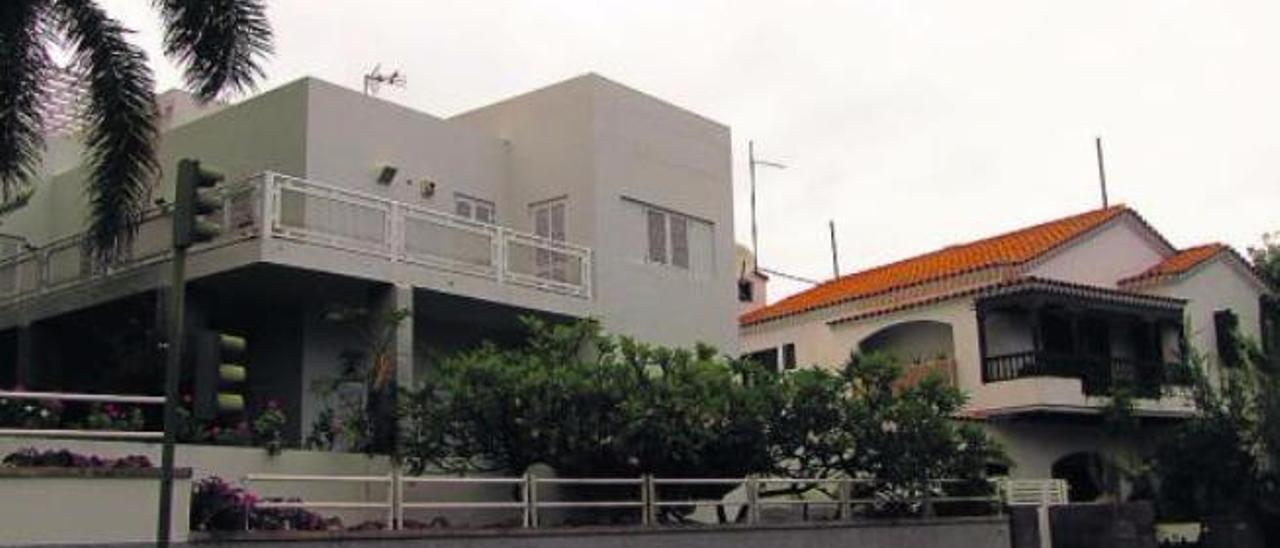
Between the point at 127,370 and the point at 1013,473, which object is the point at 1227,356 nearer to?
the point at 1013,473

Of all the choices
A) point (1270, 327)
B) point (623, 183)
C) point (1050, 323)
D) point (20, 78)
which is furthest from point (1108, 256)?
point (20, 78)

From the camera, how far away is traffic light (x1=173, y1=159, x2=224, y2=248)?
10484mm

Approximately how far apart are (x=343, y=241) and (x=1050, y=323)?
16.7m

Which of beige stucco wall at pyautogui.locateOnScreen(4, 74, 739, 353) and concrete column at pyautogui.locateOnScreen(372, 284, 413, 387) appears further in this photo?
beige stucco wall at pyautogui.locateOnScreen(4, 74, 739, 353)

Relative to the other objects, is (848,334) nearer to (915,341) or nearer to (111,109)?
(915,341)

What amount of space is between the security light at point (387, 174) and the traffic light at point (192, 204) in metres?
10.6

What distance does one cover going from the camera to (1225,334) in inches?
1298

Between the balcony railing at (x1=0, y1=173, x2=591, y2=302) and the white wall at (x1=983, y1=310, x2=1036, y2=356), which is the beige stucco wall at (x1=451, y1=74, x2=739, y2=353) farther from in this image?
the white wall at (x1=983, y1=310, x2=1036, y2=356)

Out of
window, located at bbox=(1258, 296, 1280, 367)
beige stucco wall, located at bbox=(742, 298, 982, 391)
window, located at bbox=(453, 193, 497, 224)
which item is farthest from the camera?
beige stucco wall, located at bbox=(742, 298, 982, 391)

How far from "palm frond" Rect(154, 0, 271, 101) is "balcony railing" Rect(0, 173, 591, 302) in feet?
7.03

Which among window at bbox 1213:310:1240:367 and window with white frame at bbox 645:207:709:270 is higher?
window with white frame at bbox 645:207:709:270

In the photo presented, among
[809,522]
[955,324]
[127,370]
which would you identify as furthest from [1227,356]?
[127,370]

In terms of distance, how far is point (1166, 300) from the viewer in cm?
3127

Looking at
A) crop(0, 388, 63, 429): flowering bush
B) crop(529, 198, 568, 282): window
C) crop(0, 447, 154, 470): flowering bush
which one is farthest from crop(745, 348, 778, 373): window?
crop(0, 447, 154, 470): flowering bush
